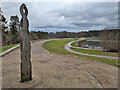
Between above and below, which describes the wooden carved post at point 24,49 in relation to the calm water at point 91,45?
above

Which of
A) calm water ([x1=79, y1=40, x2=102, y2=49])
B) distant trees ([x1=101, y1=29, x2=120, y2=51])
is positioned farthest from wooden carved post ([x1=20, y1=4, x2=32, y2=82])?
calm water ([x1=79, y1=40, x2=102, y2=49])

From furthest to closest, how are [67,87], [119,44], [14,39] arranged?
[14,39] → [119,44] → [67,87]

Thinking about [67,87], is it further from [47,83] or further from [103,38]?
[103,38]

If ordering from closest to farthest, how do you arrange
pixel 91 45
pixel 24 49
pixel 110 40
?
pixel 24 49, pixel 110 40, pixel 91 45

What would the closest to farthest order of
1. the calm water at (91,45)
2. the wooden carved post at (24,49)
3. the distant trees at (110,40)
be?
the wooden carved post at (24,49) < the distant trees at (110,40) < the calm water at (91,45)

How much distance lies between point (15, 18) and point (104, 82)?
1250 inches

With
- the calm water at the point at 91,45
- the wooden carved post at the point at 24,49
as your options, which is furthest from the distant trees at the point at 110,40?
the wooden carved post at the point at 24,49

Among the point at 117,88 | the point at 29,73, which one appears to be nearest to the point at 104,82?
the point at 117,88

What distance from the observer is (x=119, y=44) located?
16922mm

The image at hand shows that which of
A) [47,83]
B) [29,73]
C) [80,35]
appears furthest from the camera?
[80,35]

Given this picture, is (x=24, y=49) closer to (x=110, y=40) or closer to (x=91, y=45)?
(x=110, y=40)

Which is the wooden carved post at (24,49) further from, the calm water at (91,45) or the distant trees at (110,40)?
the calm water at (91,45)

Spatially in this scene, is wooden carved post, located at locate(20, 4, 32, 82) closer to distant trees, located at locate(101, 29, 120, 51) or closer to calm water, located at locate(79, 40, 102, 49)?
distant trees, located at locate(101, 29, 120, 51)

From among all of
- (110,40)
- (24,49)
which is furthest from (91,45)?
(24,49)
